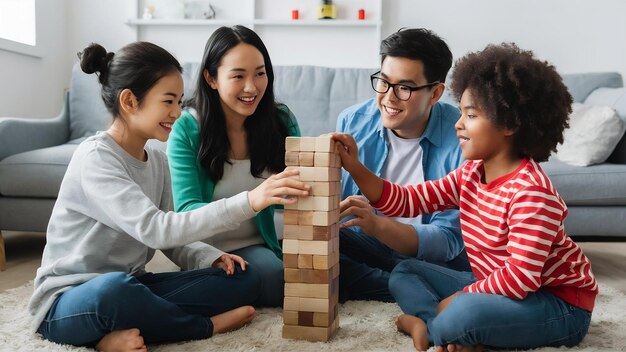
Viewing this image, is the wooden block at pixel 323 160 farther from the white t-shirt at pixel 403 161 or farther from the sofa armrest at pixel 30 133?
the sofa armrest at pixel 30 133

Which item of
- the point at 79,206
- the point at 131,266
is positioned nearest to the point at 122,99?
the point at 79,206

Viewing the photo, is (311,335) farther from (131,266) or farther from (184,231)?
A: (131,266)

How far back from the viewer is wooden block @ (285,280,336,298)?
1.34m

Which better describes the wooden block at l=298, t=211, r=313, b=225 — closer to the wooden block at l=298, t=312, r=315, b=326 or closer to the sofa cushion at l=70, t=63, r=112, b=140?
the wooden block at l=298, t=312, r=315, b=326

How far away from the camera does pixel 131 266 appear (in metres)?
1.49

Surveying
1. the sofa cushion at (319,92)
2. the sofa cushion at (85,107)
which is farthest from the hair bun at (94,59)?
the sofa cushion at (85,107)

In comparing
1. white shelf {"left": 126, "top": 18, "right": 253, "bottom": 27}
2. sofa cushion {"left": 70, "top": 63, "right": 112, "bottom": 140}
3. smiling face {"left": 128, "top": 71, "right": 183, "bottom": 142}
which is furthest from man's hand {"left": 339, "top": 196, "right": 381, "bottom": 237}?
white shelf {"left": 126, "top": 18, "right": 253, "bottom": 27}

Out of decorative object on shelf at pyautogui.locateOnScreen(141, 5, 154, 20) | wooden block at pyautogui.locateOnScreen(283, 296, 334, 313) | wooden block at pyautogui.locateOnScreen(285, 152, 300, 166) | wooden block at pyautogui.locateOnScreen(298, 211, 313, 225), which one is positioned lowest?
wooden block at pyautogui.locateOnScreen(283, 296, 334, 313)

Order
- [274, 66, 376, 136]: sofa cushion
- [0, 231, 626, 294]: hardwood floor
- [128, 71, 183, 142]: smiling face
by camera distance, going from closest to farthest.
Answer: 1. [128, 71, 183, 142]: smiling face
2. [0, 231, 626, 294]: hardwood floor
3. [274, 66, 376, 136]: sofa cushion

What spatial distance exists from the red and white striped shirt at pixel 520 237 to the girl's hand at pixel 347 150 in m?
0.25

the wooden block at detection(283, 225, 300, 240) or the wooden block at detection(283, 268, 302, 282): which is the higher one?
the wooden block at detection(283, 225, 300, 240)

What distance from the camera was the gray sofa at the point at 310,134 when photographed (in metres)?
2.41

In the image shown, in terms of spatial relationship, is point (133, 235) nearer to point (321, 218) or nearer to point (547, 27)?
point (321, 218)

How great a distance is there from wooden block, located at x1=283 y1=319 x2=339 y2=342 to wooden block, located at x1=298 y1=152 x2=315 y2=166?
1.22 ft
